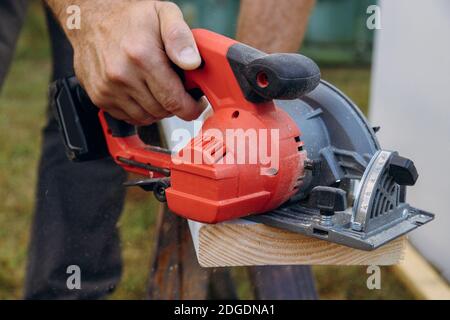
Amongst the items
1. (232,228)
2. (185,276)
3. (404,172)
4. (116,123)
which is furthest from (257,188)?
(185,276)

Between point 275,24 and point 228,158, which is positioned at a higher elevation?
point 275,24

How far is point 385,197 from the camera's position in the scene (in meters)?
1.06

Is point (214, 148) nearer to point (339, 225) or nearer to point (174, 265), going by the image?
point (339, 225)

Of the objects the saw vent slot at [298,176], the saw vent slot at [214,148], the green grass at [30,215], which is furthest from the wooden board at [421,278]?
the saw vent slot at [214,148]

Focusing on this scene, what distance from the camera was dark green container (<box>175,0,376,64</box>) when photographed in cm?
490

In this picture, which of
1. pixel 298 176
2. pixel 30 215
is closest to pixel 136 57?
pixel 298 176

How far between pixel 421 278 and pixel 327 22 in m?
3.54

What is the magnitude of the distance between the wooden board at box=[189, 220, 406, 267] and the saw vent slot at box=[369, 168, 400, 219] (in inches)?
3.3

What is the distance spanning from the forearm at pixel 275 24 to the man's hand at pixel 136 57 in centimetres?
55

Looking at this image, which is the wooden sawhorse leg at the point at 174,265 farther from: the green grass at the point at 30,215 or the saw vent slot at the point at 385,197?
the saw vent slot at the point at 385,197

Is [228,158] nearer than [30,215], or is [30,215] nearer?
[228,158]

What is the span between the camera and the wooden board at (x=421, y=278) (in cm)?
160

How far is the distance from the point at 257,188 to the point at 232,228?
4.0 inches

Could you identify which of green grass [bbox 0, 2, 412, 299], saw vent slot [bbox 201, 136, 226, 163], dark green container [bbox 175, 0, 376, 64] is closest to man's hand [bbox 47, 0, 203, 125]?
saw vent slot [bbox 201, 136, 226, 163]
